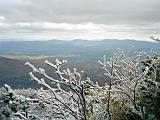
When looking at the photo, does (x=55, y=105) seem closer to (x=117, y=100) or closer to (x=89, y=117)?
(x=89, y=117)

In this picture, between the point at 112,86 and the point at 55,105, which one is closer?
the point at 55,105

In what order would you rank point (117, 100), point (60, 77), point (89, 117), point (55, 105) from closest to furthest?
point (60, 77)
point (55, 105)
point (89, 117)
point (117, 100)

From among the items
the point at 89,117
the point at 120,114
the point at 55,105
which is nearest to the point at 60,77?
the point at 55,105

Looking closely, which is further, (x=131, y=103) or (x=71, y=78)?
(x=131, y=103)

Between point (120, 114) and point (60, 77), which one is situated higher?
point (60, 77)

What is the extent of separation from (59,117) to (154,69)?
172cm

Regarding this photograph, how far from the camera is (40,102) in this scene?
5473 millimetres

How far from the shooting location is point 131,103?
21.5 ft

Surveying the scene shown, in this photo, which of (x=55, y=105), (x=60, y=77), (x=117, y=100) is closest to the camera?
(x=60, y=77)

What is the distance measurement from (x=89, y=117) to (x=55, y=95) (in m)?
1.04

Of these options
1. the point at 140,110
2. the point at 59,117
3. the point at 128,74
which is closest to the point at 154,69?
the point at 128,74

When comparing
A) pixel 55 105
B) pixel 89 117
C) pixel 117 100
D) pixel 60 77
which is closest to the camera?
pixel 60 77

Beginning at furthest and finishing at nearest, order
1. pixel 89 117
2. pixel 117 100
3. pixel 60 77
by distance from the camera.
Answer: pixel 117 100, pixel 89 117, pixel 60 77

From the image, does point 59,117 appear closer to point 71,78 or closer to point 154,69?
point 71,78
